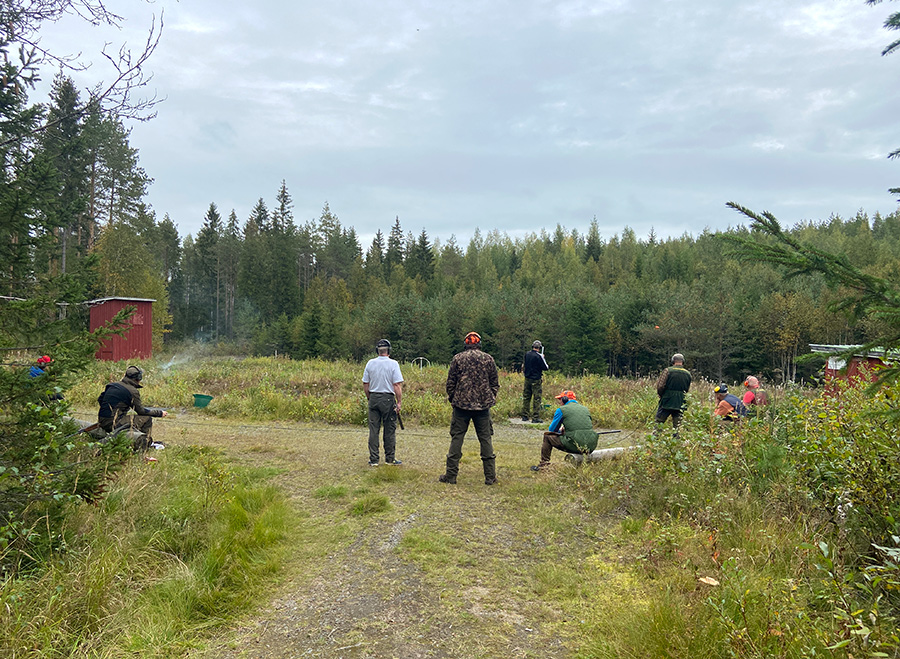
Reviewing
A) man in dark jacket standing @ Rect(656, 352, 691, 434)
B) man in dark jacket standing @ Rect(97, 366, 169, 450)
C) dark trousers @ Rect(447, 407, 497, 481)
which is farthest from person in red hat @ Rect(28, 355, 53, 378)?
man in dark jacket standing @ Rect(656, 352, 691, 434)

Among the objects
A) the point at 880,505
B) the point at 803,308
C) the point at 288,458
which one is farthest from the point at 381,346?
the point at 803,308

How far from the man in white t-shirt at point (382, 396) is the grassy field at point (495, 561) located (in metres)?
0.48

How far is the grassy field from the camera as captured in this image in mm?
2748

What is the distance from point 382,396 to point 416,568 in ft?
10.8

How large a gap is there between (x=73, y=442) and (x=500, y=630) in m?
3.13

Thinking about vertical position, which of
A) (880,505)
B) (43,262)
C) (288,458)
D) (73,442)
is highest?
(43,262)

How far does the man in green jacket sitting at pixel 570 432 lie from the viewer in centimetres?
673

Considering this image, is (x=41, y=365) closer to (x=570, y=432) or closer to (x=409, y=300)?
(x=570, y=432)

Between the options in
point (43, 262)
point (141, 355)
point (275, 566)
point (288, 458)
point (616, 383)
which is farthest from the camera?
point (141, 355)

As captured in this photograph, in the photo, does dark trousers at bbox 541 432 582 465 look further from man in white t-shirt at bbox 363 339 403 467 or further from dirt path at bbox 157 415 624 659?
man in white t-shirt at bbox 363 339 403 467

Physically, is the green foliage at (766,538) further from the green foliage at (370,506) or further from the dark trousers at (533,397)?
the dark trousers at (533,397)

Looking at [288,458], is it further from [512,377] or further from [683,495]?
[512,377]

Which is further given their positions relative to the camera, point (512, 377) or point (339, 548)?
point (512, 377)

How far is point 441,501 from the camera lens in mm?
5645
